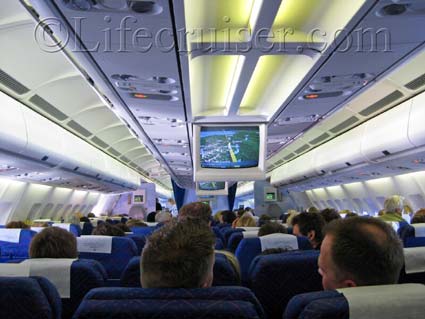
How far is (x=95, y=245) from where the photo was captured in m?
5.35

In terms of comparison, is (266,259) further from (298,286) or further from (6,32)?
(6,32)

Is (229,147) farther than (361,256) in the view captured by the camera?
Yes

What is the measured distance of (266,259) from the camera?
9.54 feet

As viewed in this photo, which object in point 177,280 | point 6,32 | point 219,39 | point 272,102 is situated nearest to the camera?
point 177,280

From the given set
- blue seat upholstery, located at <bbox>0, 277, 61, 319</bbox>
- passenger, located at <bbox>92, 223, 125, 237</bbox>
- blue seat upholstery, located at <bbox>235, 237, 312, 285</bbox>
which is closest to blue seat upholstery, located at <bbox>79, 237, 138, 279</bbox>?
passenger, located at <bbox>92, 223, 125, 237</bbox>

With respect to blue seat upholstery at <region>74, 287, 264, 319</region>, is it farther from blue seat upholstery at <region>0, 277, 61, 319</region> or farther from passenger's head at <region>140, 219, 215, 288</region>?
blue seat upholstery at <region>0, 277, 61, 319</region>

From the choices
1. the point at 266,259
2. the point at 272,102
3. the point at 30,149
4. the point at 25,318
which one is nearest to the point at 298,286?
the point at 266,259

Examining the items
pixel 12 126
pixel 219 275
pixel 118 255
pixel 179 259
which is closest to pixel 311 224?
pixel 118 255

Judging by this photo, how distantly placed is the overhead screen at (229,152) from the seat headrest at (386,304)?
637 cm

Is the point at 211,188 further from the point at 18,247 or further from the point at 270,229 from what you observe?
the point at 270,229

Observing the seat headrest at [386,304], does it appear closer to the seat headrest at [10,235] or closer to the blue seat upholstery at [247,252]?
the blue seat upholstery at [247,252]

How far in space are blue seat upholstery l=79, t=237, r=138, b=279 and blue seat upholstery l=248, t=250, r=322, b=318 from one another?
2.65m

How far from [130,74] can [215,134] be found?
2.99m

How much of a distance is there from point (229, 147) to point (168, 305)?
6.45 m
